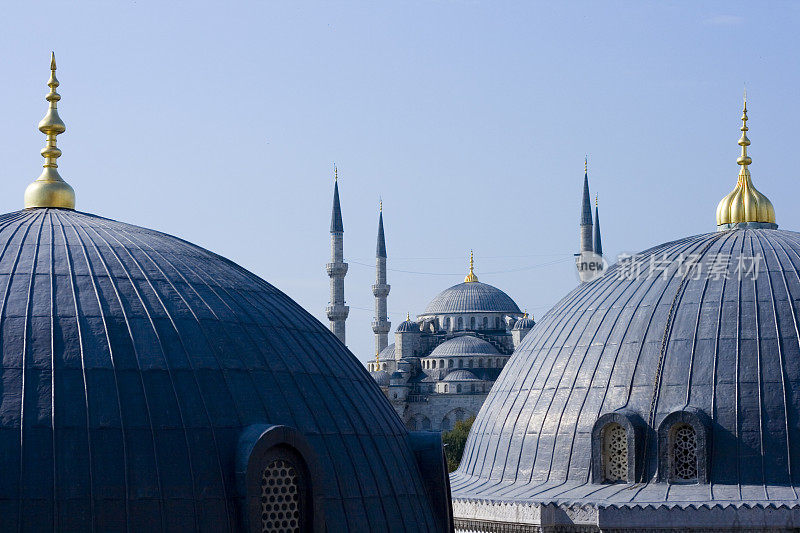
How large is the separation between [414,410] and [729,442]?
91.6 meters

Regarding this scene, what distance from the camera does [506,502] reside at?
21.9m

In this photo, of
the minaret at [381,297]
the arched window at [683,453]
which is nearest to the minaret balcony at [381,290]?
the minaret at [381,297]

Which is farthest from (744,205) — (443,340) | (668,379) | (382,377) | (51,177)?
(443,340)

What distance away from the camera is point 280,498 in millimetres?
13219

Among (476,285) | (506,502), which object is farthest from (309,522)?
(476,285)

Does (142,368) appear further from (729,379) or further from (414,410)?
(414,410)

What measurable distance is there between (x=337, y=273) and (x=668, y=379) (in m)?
82.6

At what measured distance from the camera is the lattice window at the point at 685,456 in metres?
21.1

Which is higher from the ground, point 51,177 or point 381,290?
point 381,290

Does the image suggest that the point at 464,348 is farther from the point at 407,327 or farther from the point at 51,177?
the point at 51,177

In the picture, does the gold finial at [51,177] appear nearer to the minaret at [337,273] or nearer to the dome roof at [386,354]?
the minaret at [337,273]

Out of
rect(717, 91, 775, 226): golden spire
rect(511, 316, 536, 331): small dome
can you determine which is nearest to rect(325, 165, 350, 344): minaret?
rect(511, 316, 536, 331): small dome

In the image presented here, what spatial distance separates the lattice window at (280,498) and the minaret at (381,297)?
331ft

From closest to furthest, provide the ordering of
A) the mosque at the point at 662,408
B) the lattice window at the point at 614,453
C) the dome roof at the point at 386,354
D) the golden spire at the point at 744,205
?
the mosque at the point at 662,408, the lattice window at the point at 614,453, the golden spire at the point at 744,205, the dome roof at the point at 386,354
